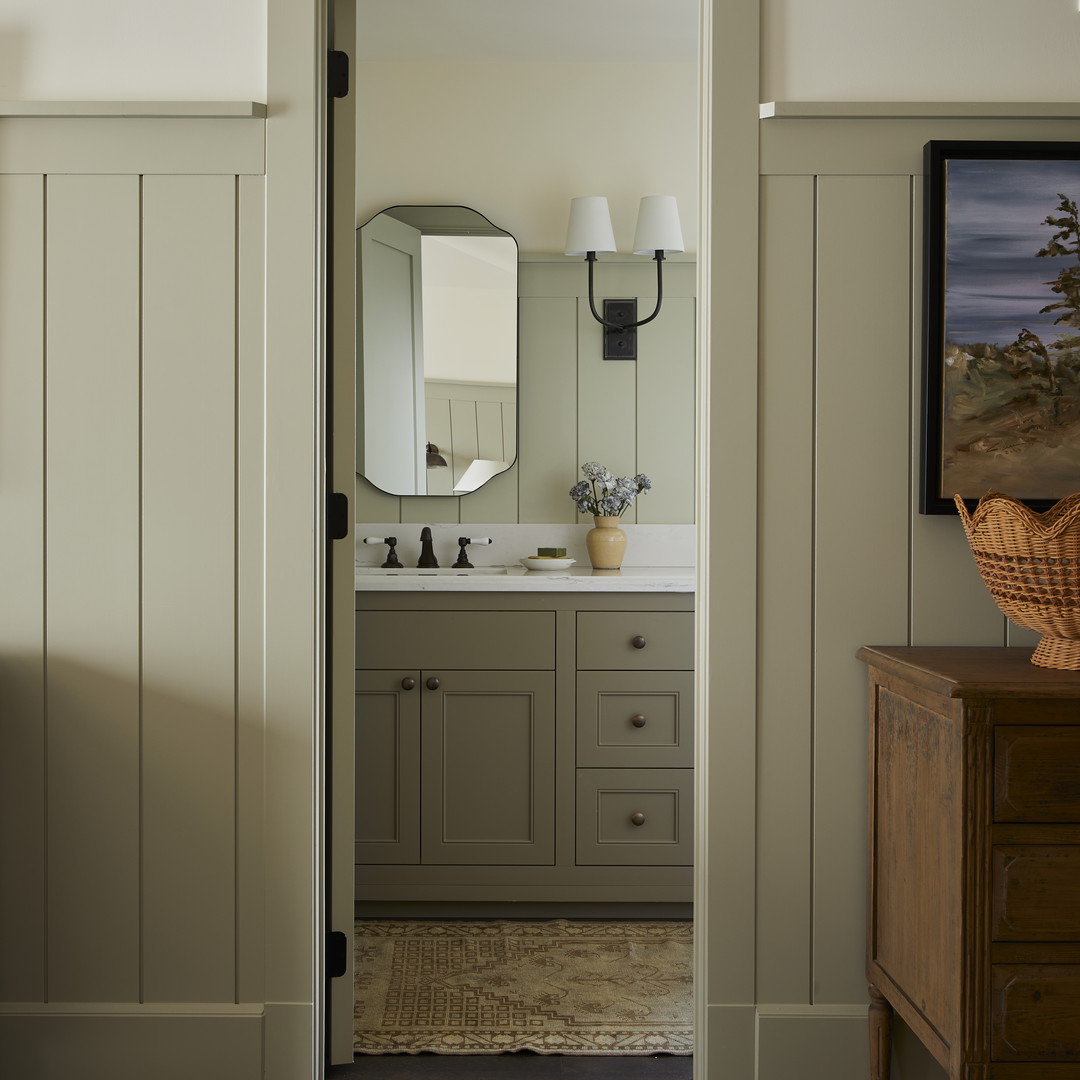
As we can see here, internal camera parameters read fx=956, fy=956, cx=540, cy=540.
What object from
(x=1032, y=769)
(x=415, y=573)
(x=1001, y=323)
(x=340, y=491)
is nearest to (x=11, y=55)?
(x=340, y=491)

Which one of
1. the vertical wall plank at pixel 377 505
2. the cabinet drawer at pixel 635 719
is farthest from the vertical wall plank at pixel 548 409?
the cabinet drawer at pixel 635 719

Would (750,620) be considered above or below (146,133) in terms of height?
below

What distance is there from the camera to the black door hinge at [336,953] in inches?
76.4

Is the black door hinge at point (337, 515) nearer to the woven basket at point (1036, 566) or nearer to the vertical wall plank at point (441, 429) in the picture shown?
the woven basket at point (1036, 566)

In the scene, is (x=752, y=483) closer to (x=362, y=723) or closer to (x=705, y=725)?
(x=705, y=725)

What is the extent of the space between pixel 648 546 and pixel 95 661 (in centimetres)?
186

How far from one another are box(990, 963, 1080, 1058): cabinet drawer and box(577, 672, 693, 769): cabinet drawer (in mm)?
1324

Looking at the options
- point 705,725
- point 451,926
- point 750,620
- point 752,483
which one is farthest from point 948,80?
point 451,926

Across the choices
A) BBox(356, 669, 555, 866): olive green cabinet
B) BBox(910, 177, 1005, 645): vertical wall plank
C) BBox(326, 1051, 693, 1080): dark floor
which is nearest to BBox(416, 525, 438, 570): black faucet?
BBox(356, 669, 555, 866): olive green cabinet

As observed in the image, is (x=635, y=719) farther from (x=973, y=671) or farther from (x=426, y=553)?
(x=973, y=671)

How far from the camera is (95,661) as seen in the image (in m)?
1.77

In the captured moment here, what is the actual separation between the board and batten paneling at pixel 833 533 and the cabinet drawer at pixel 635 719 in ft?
2.97

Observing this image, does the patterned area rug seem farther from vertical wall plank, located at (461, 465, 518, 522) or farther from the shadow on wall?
the shadow on wall

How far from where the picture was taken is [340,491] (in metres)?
1.90
